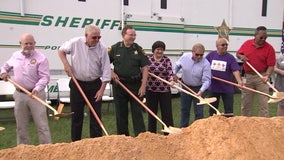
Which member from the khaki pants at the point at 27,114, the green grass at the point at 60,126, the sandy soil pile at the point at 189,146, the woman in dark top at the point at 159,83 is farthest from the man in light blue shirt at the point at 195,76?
the khaki pants at the point at 27,114

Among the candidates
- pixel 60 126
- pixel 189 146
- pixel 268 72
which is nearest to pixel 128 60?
pixel 189 146

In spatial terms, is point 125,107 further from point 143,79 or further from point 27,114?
point 27,114

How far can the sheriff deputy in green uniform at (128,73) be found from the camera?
550 centimetres

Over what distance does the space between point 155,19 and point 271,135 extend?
5.96 m

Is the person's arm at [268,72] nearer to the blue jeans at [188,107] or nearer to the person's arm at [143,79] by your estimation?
the blue jeans at [188,107]

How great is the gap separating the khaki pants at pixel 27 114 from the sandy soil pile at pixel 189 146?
157cm

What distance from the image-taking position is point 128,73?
5.53 meters

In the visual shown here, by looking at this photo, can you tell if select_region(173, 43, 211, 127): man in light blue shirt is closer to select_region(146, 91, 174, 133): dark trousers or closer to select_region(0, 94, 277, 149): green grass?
select_region(146, 91, 174, 133): dark trousers

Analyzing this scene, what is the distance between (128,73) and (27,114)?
55.9 inches

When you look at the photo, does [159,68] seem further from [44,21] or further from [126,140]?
[44,21]

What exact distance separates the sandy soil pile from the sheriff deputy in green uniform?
155cm

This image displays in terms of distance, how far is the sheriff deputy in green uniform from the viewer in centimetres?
550

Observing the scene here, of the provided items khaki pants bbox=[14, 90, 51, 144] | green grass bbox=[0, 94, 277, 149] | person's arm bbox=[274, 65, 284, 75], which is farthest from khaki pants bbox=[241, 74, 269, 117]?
khaki pants bbox=[14, 90, 51, 144]

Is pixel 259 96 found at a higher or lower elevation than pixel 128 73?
lower
